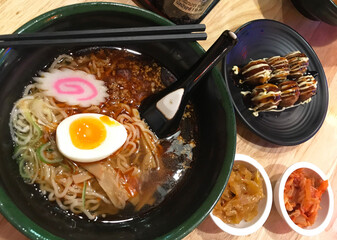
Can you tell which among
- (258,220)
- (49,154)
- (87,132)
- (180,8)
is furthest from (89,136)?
(258,220)

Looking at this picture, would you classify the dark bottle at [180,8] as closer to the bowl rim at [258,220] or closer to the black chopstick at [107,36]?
the black chopstick at [107,36]

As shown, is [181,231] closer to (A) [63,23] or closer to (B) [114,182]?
(B) [114,182]

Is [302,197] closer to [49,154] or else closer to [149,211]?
[149,211]

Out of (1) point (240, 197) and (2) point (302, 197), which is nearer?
(1) point (240, 197)

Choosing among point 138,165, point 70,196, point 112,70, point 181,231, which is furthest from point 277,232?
point 112,70

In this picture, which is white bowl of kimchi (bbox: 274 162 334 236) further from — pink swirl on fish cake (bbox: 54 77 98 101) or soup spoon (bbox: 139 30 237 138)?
pink swirl on fish cake (bbox: 54 77 98 101)

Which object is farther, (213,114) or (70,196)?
(213,114)

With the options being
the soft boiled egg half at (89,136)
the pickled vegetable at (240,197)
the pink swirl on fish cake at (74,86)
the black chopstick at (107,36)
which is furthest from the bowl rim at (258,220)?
the pink swirl on fish cake at (74,86)

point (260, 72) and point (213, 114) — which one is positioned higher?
point (213, 114)
